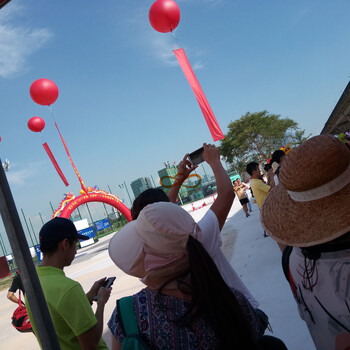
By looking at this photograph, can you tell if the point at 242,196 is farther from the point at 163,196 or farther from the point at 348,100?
the point at 163,196

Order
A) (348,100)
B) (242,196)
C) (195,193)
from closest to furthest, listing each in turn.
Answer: (348,100), (242,196), (195,193)

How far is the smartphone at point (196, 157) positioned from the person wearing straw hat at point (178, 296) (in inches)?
34.5

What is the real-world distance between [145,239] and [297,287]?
2.07 ft

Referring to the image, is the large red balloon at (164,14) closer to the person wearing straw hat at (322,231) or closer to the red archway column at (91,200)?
the person wearing straw hat at (322,231)

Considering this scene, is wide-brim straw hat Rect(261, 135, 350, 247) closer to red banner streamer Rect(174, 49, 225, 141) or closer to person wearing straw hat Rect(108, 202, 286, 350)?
person wearing straw hat Rect(108, 202, 286, 350)

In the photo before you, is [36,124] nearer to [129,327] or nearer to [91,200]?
[91,200]

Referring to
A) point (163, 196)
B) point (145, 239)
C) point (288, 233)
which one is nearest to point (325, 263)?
point (288, 233)

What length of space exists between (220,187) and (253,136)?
1368 inches

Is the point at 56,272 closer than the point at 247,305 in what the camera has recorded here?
No

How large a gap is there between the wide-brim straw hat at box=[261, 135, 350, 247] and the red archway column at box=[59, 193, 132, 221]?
619 inches

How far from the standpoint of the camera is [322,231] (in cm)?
104

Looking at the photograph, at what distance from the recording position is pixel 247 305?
1.11 metres

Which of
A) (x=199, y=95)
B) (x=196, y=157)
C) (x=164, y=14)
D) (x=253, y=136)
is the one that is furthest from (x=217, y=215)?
(x=253, y=136)

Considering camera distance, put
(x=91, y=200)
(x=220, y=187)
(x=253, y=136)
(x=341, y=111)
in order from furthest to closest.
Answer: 1. (x=253, y=136)
2. (x=91, y=200)
3. (x=341, y=111)
4. (x=220, y=187)
